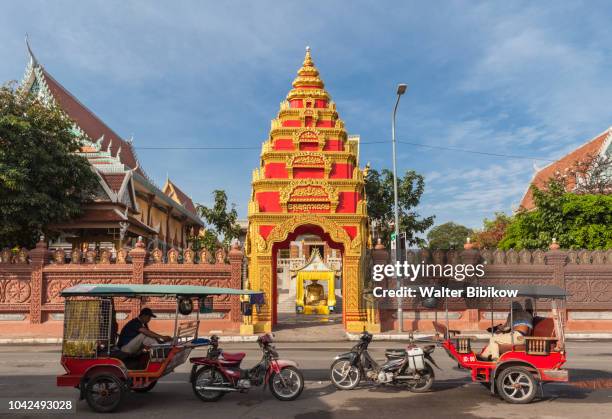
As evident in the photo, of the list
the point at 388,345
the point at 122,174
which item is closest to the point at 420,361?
the point at 388,345

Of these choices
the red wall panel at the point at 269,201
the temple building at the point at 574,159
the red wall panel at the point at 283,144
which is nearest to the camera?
the red wall panel at the point at 269,201

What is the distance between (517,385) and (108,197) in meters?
21.6

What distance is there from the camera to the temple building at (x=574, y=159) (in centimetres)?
3434

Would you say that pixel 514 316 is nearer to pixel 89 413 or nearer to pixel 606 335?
pixel 89 413

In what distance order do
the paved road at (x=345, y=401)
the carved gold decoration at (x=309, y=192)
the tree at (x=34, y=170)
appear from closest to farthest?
the paved road at (x=345, y=401), the tree at (x=34, y=170), the carved gold decoration at (x=309, y=192)

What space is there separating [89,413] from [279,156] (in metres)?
14.4

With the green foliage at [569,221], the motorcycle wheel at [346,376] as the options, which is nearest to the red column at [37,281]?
the motorcycle wheel at [346,376]

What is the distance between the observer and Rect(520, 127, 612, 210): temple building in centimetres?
3434

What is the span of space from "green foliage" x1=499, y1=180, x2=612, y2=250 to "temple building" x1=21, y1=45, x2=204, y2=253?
19853 mm

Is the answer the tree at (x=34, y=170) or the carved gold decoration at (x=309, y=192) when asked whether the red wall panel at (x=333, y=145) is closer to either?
the carved gold decoration at (x=309, y=192)

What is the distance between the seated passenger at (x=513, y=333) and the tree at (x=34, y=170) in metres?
16.8

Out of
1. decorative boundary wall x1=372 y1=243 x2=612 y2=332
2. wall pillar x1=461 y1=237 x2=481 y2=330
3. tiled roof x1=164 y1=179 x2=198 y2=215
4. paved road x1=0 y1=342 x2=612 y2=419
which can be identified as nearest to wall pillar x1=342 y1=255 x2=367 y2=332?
decorative boundary wall x1=372 y1=243 x2=612 y2=332

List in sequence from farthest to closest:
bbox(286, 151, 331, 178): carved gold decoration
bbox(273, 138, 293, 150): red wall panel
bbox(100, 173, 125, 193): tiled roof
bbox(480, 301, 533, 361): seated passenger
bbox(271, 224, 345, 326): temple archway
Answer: bbox(100, 173, 125, 193): tiled roof, bbox(273, 138, 293, 150): red wall panel, bbox(271, 224, 345, 326): temple archway, bbox(286, 151, 331, 178): carved gold decoration, bbox(480, 301, 533, 361): seated passenger

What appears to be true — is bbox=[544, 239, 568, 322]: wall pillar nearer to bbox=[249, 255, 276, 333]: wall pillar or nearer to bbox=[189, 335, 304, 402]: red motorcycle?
bbox=[249, 255, 276, 333]: wall pillar
